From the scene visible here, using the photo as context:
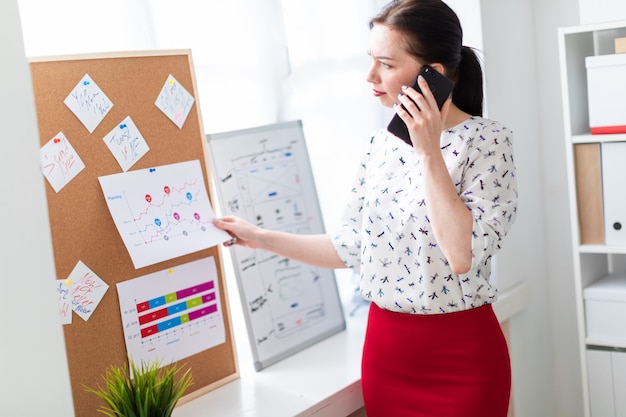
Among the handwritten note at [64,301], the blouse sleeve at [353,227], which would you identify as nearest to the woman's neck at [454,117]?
the blouse sleeve at [353,227]

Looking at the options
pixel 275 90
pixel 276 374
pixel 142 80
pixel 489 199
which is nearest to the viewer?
pixel 489 199

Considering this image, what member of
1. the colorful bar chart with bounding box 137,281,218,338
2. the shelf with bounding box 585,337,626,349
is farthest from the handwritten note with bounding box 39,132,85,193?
the shelf with bounding box 585,337,626,349

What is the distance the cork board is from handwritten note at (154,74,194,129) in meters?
0.01

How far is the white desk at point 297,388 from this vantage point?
6.27 ft

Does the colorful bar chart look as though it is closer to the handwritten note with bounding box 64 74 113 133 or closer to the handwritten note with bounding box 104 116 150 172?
the handwritten note with bounding box 104 116 150 172

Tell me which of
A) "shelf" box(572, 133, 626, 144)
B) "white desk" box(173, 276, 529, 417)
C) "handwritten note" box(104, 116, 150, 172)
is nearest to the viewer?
"handwritten note" box(104, 116, 150, 172)

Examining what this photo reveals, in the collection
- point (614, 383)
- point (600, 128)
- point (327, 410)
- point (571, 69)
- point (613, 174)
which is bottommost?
point (614, 383)

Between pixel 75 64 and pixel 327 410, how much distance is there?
1.02 meters

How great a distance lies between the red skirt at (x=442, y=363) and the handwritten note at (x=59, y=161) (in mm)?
798

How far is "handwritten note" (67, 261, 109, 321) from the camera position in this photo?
5.60 feet

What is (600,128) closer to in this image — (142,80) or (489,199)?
(489,199)

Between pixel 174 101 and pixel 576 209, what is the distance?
1.29 metres

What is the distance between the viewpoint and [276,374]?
85.0 inches

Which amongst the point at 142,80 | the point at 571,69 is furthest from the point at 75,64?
the point at 571,69
